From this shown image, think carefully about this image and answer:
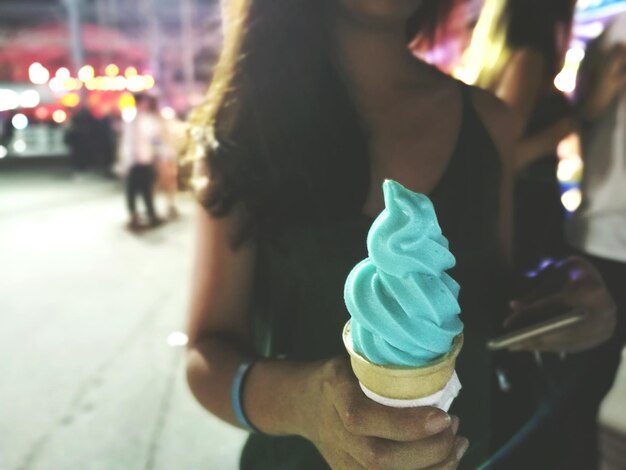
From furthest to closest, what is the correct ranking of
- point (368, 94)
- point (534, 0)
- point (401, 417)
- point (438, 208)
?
point (534, 0), point (368, 94), point (438, 208), point (401, 417)

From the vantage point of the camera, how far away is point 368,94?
1.37m

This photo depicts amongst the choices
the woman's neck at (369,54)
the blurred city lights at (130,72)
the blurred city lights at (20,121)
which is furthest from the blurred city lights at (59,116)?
the woman's neck at (369,54)

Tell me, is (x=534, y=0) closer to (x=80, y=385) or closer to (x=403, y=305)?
(x=403, y=305)

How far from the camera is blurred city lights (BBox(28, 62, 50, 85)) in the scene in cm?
2353

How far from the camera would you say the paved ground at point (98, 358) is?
326 centimetres

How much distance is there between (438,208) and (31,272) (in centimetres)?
635

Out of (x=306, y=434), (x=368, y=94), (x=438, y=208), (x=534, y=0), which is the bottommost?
(x=306, y=434)

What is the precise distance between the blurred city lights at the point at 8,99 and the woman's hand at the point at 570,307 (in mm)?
21040

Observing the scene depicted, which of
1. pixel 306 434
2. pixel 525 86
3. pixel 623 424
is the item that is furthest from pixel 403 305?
pixel 623 424

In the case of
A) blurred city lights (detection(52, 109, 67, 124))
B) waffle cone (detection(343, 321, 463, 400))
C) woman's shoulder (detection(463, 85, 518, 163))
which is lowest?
blurred city lights (detection(52, 109, 67, 124))

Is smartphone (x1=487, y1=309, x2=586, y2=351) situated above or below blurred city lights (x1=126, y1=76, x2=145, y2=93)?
above

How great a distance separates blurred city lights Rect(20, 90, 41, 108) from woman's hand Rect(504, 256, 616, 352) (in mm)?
22504

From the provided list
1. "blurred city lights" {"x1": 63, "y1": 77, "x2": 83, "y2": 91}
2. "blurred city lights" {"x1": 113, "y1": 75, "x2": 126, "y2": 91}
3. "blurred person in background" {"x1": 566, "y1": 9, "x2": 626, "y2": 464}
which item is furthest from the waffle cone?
"blurred city lights" {"x1": 113, "y1": 75, "x2": 126, "y2": 91}

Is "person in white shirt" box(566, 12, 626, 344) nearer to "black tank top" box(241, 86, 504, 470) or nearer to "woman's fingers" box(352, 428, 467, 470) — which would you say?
"black tank top" box(241, 86, 504, 470)
